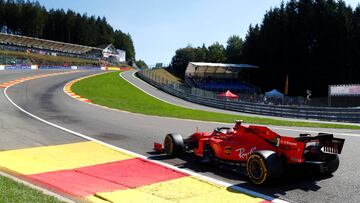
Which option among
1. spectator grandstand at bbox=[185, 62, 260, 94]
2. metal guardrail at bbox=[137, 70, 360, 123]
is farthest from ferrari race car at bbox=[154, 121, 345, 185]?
spectator grandstand at bbox=[185, 62, 260, 94]

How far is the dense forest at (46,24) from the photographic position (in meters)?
146

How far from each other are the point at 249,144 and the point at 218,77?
7122 centimetres

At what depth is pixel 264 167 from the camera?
748 centimetres

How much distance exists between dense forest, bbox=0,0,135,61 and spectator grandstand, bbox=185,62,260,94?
8526 cm

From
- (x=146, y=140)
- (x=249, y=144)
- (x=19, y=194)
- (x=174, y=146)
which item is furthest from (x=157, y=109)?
(x=19, y=194)

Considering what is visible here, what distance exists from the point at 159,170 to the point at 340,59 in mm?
61702

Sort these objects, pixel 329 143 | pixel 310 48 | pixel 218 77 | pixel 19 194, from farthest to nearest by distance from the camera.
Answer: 1. pixel 218 77
2. pixel 310 48
3. pixel 329 143
4. pixel 19 194

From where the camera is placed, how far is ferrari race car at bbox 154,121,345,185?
7516 mm

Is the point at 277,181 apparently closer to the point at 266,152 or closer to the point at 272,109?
the point at 266,152

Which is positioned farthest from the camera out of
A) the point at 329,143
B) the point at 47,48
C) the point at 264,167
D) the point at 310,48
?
the point at 47,48

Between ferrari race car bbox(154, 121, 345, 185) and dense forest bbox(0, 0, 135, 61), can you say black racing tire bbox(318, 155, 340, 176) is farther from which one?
dense forest bbox(0, 0, 135, 61)

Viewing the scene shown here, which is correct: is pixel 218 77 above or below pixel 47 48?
below

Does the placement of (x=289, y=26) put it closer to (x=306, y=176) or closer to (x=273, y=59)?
(x=273, y=59)

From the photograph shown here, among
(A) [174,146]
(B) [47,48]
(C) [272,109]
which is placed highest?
(B) [47,48]
